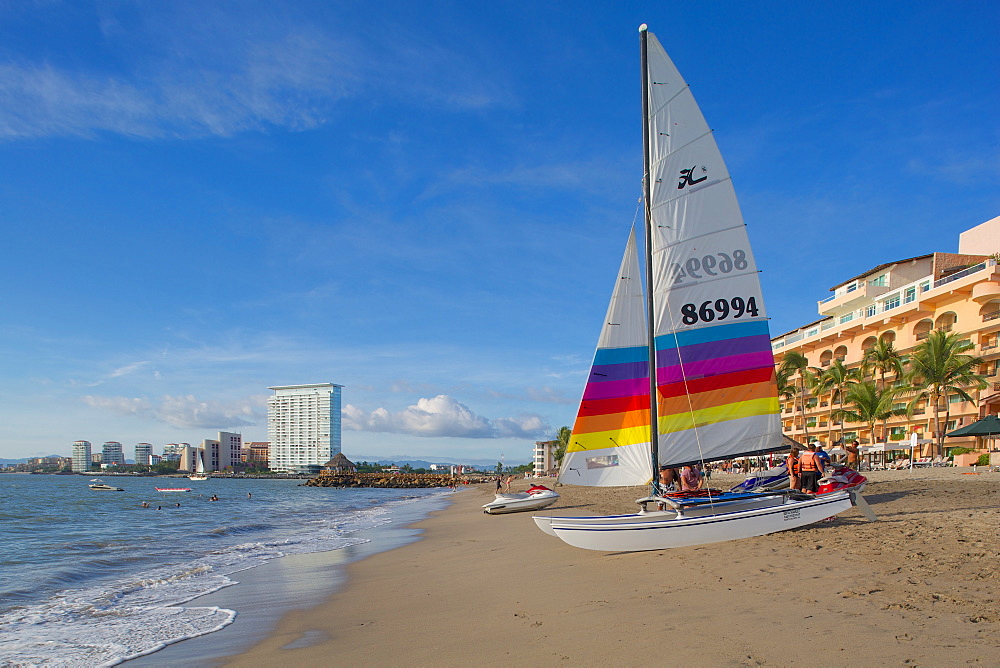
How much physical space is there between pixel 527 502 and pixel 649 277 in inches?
699

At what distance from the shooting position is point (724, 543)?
38.5 ft

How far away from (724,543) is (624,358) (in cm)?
391

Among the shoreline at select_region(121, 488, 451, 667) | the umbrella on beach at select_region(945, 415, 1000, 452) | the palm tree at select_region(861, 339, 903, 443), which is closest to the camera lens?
the shoreline at select_region(121, 488, 451, 667)

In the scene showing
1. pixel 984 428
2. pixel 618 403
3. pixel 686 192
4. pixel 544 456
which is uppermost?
pixel 686 192

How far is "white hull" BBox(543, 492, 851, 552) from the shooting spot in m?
11.4

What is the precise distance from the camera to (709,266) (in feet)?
41.9

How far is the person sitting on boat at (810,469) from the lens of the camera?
47.0 feet

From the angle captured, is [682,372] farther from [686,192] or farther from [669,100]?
[669,100]

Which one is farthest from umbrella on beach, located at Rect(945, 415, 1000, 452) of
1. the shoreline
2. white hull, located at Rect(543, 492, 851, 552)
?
the shoreline

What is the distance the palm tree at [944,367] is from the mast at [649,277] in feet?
122

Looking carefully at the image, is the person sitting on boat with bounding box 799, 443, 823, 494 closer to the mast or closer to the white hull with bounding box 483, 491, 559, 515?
the mast

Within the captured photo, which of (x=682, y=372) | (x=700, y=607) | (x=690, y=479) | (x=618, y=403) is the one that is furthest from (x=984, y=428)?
(x=700, y=607)

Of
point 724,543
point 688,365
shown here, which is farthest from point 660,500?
point 688,365

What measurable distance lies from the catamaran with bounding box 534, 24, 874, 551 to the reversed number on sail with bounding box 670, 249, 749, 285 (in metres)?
0.02
